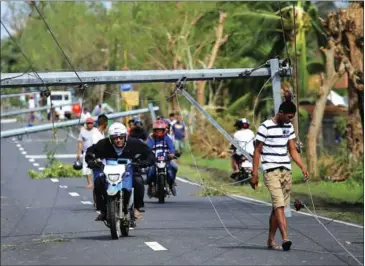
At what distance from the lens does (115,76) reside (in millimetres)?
17953

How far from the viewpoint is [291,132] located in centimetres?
1398

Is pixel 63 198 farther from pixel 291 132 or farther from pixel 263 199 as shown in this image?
pixel 291 132

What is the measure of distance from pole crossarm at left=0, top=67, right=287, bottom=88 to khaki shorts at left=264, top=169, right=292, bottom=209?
4.63m

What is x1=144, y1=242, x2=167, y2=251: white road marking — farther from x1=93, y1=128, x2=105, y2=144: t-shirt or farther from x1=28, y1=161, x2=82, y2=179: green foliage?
x1=28, y1=161, x2=82, y2=179: green foliage

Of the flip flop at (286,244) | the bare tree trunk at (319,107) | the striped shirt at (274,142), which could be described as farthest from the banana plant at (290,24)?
the flip flop at (286,244)

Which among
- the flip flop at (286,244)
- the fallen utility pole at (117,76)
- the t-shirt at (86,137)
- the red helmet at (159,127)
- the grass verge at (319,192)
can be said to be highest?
the fallen utility pole at (117,76)

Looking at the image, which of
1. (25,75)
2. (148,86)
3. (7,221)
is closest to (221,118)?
(148,86)

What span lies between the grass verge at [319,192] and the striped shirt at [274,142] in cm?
257

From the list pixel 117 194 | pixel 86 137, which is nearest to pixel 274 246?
pixel 117 194

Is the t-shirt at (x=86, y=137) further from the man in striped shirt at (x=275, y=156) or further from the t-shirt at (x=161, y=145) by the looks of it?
the man in striped shirt at (x=275, y=156)

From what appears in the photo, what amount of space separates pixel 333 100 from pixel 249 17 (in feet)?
27.6

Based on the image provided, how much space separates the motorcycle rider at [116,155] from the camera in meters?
15.7

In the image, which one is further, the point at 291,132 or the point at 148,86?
the point at 148,86

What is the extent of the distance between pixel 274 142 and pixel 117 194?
265cm
